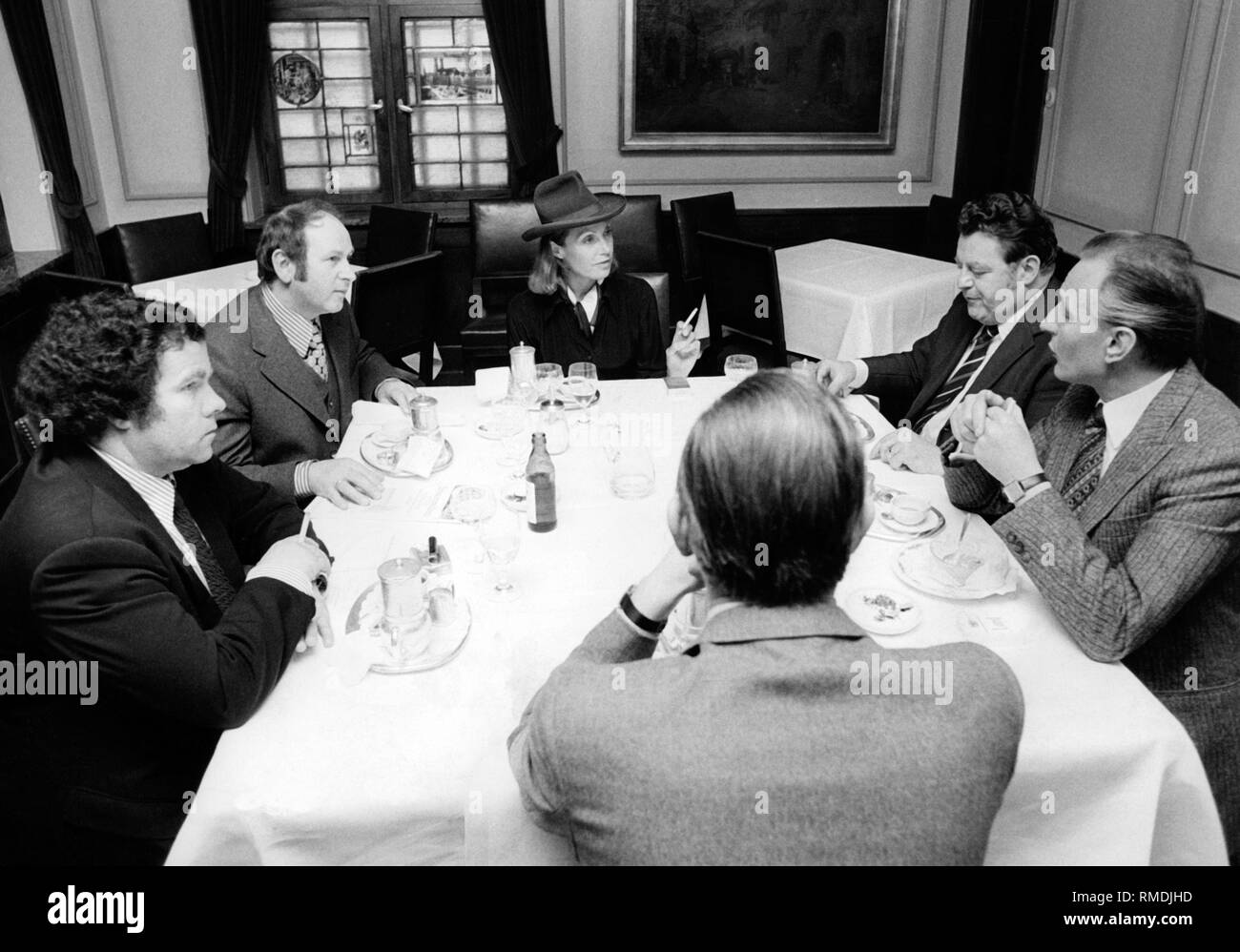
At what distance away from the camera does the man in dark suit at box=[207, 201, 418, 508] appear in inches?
109

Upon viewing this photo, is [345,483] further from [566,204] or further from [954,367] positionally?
[954,367]

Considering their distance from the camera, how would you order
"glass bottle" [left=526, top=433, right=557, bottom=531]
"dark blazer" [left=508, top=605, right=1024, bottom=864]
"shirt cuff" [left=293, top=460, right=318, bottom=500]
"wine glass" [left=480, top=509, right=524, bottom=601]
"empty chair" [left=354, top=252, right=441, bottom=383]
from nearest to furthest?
"dark blazer" [left=508, top=605, right=1024, bottom=864], "wine glass" [left=480, top=509, right=524, bottom=601], "glass bottle" [left=526, top=433, right=557, bottom=531], "shirt cuff" [left=293, top=460, right=318, bottom=500], "empty chair" [left=354, top=252, right=441, bottom=383]

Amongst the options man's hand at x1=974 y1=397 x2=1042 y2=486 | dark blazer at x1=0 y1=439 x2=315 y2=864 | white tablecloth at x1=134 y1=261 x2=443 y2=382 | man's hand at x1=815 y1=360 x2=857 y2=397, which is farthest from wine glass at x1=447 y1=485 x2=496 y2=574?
white tablecloth at x1=134 y1=261 x2=443 y2=382

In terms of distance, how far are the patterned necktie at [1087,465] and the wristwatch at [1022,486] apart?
20 cm

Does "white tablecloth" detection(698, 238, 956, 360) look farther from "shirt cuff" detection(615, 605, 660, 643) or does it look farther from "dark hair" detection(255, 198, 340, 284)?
"shirt cuff" detection(615, 605, 660, 643)

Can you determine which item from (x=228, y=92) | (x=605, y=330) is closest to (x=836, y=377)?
(x=605, y=330)

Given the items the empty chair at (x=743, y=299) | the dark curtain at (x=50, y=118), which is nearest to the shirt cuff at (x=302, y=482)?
the empty chair at (x=743, y=299)

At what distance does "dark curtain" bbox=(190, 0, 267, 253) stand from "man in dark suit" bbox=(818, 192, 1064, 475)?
4.00 metres

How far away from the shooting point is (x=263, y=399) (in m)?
2.81

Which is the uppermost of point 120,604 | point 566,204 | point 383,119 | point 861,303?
point 383,119

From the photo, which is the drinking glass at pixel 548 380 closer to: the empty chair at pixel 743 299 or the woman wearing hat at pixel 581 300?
the woman wearing hat at pixel 581 300

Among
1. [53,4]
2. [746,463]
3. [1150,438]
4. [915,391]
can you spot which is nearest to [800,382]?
[746,463]

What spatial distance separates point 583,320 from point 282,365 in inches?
46.5

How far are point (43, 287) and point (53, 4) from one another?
1.56 m
